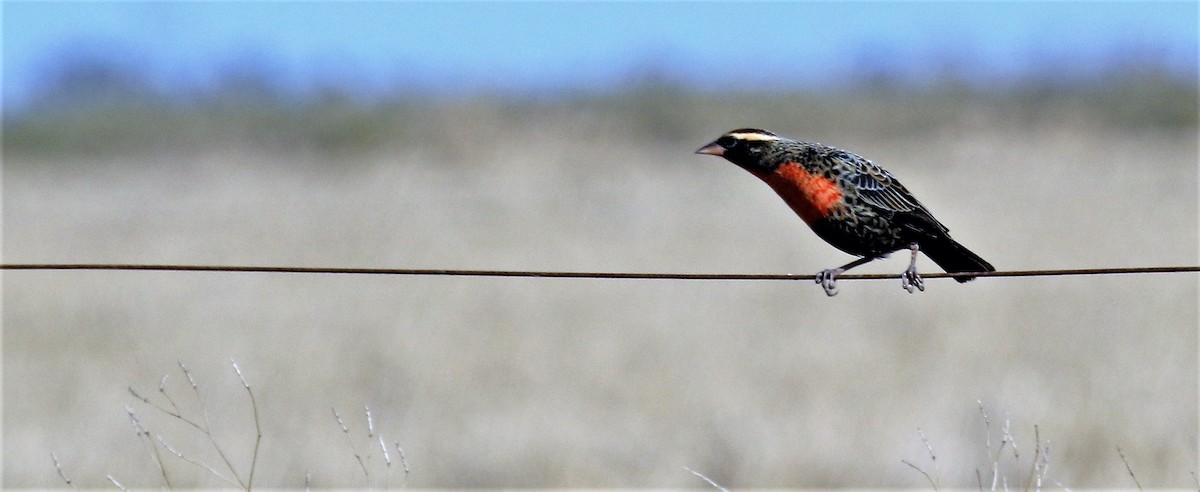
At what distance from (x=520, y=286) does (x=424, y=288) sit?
99 cm

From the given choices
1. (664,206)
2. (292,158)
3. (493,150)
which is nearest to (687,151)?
(493,150)

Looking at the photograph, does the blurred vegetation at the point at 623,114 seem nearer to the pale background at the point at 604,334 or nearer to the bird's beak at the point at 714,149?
the pale background at the point at 604,334

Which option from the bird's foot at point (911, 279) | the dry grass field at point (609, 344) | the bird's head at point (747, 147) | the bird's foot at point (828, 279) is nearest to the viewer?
the bird's foot at point (911, 279)

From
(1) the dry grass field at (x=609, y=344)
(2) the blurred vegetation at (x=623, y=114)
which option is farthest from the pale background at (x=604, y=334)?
(2) the blurred vegetation at (x=623, y=114)

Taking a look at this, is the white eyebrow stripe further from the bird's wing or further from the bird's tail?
the bird's tail

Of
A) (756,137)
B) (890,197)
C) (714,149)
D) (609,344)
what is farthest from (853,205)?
(609,344)

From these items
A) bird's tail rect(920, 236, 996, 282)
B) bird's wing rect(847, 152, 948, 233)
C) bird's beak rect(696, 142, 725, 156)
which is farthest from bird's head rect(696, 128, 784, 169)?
bird's tail rect(920, 236, 996, 282)

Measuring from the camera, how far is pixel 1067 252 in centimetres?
1528

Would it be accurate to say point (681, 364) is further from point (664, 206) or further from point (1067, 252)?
point (664, 206)

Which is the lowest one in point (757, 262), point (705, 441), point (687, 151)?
point (705, 441)

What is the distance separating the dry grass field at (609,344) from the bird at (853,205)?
2.46 feet

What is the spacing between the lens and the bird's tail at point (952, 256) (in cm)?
474

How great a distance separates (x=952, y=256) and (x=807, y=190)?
1.71ft

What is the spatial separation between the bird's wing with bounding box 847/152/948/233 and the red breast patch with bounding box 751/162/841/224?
0.27 feet
